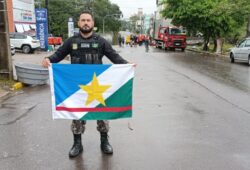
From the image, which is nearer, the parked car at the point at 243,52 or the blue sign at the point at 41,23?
the parked car at the point at 243,52

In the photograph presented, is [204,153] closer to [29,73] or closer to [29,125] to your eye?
[29,125]

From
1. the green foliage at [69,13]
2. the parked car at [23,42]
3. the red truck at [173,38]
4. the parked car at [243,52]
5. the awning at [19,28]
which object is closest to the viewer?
the parked car at [243,52]

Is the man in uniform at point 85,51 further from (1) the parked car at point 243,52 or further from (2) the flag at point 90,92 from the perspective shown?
(1) the parked car at point 243,52

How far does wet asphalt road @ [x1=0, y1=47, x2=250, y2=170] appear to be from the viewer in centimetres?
491

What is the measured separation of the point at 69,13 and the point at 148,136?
80.9 m

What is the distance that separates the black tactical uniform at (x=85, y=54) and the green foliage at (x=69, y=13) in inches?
2328

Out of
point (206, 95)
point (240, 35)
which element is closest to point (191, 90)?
point (206, 95)

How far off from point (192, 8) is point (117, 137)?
30.9 metres

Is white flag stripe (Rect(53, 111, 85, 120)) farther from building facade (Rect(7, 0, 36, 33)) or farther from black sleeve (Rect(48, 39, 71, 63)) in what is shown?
building facade (Rect(7, 0, 36, 33))

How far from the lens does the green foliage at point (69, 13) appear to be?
77250 mm

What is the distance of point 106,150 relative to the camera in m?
5.23

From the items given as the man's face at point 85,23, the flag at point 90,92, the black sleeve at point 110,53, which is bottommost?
the flag at point 90,92

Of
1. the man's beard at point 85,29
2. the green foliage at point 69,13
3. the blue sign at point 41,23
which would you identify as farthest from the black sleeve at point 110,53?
the green foliage at point 69,13

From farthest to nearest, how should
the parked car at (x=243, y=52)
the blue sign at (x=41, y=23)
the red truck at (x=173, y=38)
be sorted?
the red truck at (x=173, y=38), the blue sign at (x=41, y=23), the parked car at (x=243, y=52)
